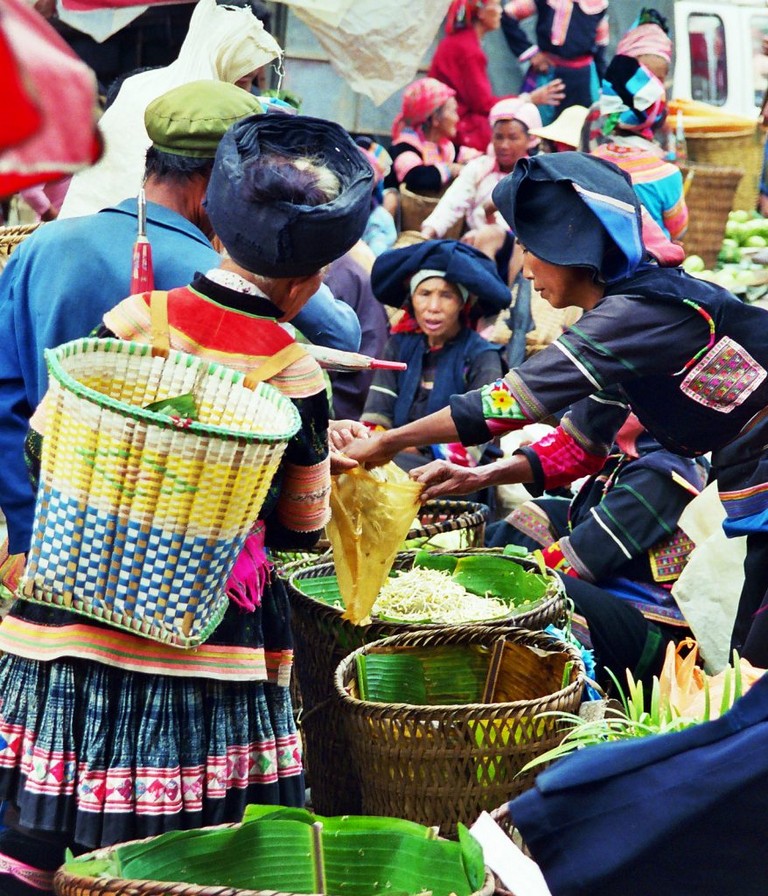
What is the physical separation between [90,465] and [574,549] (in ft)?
8.79

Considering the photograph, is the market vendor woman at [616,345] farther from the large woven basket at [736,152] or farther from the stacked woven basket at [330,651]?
the large woven basket at [736,152]

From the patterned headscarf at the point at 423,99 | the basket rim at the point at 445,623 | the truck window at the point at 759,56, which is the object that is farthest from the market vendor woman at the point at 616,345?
the truck window at the point at 759,56

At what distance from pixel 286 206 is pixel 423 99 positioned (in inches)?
273

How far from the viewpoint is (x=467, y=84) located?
30.4 feet

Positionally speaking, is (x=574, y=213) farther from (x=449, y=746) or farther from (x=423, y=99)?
A: (x=423, y=99)

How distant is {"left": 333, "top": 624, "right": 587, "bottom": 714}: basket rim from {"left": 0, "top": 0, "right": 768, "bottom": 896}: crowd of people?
1.30 feet

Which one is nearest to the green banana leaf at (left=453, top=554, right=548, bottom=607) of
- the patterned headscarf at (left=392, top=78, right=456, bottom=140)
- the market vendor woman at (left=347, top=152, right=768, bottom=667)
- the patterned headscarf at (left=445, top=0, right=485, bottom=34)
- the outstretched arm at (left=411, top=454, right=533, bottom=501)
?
the outstretched arm at (left=411, top=454, right=533, bottom=501)

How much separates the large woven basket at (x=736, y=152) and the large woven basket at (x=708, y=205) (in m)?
0.33

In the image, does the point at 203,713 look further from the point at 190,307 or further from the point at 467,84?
the point at 467,84

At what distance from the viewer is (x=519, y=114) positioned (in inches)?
324

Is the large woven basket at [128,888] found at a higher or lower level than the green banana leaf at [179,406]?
lower

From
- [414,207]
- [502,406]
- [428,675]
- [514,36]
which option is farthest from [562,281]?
[514,36]

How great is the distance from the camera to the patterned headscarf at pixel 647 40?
30.3 feet

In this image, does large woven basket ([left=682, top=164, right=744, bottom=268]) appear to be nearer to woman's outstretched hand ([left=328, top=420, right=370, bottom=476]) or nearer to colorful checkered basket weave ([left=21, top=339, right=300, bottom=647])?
woman's outstretched hand ([left=328, top=420, right=370, bottom=476])
